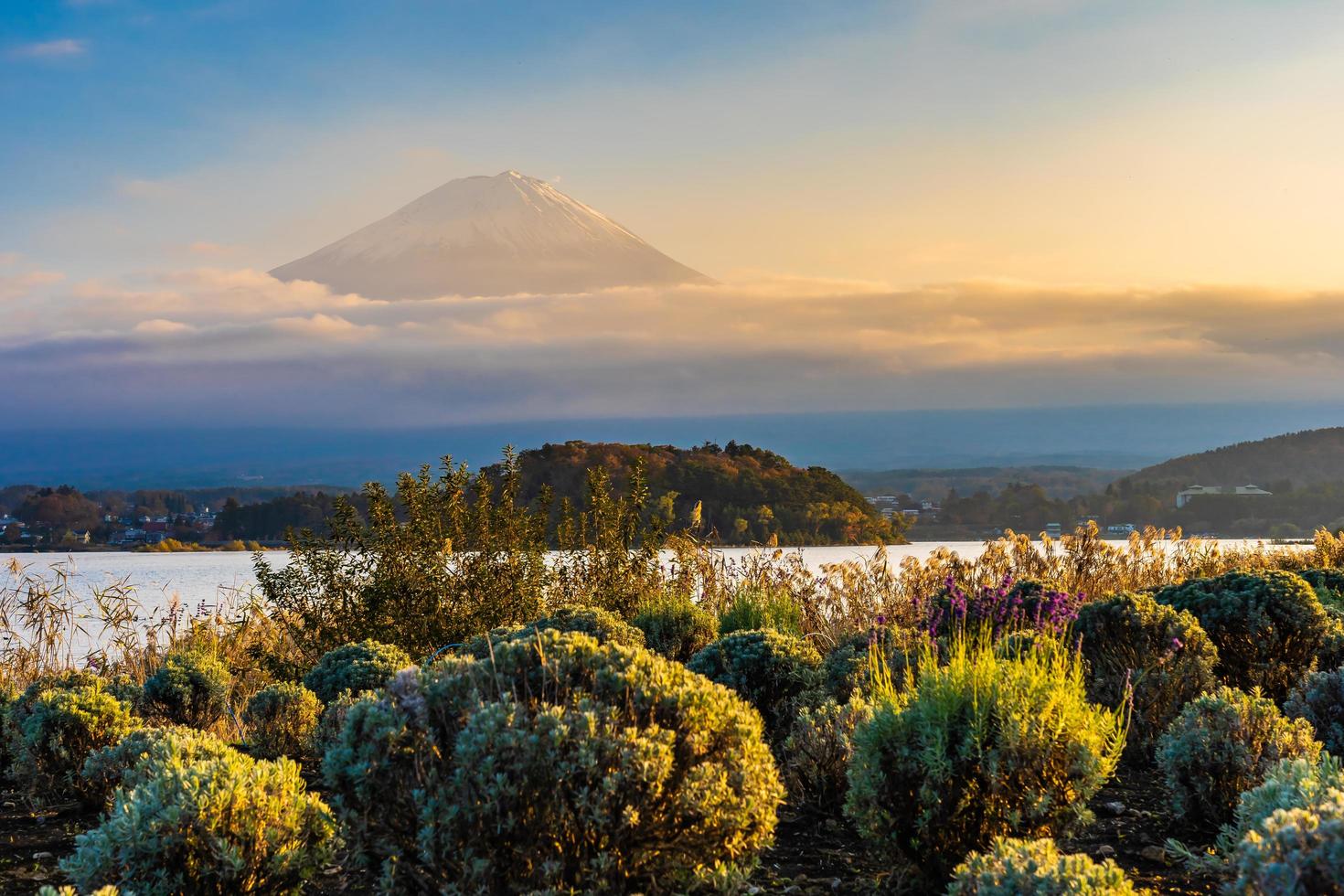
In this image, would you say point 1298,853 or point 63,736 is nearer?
point 1298,853

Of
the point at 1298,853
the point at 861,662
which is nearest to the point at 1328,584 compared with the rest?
the point at 861,662

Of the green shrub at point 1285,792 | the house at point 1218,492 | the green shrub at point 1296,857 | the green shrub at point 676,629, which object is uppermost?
the house at point 1218,492

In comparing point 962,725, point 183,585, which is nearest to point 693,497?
point 183,585

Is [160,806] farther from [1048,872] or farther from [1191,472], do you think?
[1191,472]

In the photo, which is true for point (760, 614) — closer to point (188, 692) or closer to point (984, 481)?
point (188, 692)

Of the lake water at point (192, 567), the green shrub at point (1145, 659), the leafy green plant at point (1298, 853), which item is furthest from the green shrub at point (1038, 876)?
the lake water at point (192, 567)

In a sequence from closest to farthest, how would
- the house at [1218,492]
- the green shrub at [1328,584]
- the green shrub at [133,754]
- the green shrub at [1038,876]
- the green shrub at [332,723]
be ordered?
the green shrub at [1038,876]
the green shrub at [133,754]
the green shrub at [332,723]
the green shrub at [1328,584]
the house at [1218,492]

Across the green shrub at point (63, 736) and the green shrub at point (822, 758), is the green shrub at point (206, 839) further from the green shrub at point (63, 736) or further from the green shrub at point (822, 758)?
the green shrub at point (822, 758)
